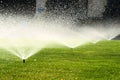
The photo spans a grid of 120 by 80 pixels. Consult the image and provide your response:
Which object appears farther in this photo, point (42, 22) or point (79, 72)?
point (42, 22)

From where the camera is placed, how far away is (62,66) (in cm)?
1408

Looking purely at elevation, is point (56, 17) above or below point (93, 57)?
above

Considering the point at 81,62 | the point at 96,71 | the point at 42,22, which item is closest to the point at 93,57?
the point at 81,62

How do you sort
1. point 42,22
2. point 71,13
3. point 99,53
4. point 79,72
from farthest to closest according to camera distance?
point 71,13 → point 42,22 → point 99,53 → point 79,72

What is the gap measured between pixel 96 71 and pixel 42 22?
116ft

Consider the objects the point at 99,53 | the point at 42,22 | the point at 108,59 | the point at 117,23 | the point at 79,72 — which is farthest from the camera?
the point at 42,22

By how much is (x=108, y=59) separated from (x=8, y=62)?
4492 mm

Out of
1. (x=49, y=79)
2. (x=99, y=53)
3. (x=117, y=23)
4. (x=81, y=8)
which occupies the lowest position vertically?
(x=49, y=79)

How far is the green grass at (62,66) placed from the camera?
38.9 feet

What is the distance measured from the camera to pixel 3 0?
48.1m

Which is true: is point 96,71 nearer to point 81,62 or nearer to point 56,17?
point 81,62

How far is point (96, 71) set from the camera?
13.1m

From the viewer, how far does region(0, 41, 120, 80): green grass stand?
467 inches

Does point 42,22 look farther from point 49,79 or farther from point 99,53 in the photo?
point 49,79
